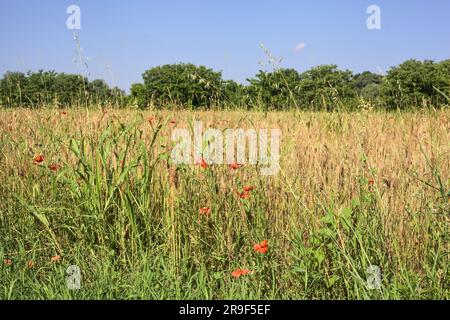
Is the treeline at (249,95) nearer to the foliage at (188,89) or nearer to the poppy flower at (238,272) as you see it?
the foliage at (188,89)

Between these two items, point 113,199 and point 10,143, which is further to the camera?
point 10,143

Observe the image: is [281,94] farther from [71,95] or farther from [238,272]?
[71,95]

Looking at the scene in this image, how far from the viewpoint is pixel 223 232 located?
8.00ft

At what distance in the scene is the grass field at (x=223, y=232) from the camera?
6.64 feet

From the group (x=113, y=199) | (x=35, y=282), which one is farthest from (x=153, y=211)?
(x=35, y=282)

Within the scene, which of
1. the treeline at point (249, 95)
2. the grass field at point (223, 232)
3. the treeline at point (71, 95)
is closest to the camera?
the grass field at point (223, 232)

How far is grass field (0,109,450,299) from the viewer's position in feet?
Answer: 6.64

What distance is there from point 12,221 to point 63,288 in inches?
35.7

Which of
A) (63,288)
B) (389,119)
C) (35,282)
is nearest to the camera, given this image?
(63,288)

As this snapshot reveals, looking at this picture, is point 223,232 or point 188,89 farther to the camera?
point 188,89

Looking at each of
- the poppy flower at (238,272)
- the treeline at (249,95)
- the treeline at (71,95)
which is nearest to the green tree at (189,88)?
the treeline at (249,95)

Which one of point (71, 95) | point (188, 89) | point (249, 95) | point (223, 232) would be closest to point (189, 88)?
point (188, 89)

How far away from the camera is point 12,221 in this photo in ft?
8.90
